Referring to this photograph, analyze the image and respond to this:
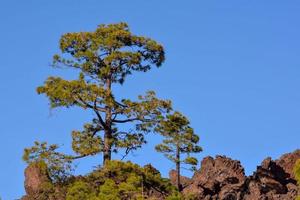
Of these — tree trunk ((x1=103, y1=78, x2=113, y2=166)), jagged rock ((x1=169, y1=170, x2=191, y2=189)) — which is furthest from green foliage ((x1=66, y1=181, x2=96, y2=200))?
jagged rock ((x1=169, y1=170, x2=191, y2=189))

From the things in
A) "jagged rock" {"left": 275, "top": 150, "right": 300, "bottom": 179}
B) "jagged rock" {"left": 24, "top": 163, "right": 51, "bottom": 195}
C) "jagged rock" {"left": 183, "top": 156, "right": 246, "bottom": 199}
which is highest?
"jagged rock" {"left": 275, "top": 150, "right": 300, "bottom": 179}

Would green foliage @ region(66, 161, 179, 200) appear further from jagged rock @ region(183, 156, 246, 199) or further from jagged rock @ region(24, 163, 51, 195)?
jagged rock @ region(183, 156, 246, 199)

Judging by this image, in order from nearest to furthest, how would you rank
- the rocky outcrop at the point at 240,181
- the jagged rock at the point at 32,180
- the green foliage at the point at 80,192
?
the green foliage at the point at 80,192
the jagged rock at the point at 32,180
the rocky outcrop at the point at 240,181

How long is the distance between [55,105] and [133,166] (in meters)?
4.61

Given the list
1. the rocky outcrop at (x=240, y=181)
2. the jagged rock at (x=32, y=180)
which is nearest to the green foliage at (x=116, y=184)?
the jagged rock at (x=32, y=180)

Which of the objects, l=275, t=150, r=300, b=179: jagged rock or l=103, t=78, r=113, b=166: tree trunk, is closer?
l=103, t=78, r=113, b=166: tree trunk

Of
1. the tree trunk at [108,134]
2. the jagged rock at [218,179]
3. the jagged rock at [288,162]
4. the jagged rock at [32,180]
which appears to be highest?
the jagged rock at [288,162]

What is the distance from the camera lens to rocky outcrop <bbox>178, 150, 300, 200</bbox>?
64.0m

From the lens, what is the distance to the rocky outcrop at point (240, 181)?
64.0 m

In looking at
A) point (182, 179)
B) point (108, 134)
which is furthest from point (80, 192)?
point (182, 179)

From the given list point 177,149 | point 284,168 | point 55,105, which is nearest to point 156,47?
point 55,105

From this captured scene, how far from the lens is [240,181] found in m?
70.8

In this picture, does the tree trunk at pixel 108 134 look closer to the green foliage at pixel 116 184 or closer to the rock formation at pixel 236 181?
the green foliage at pixel 116 184

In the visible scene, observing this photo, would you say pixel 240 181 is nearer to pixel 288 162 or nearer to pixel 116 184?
pixel 288 162
